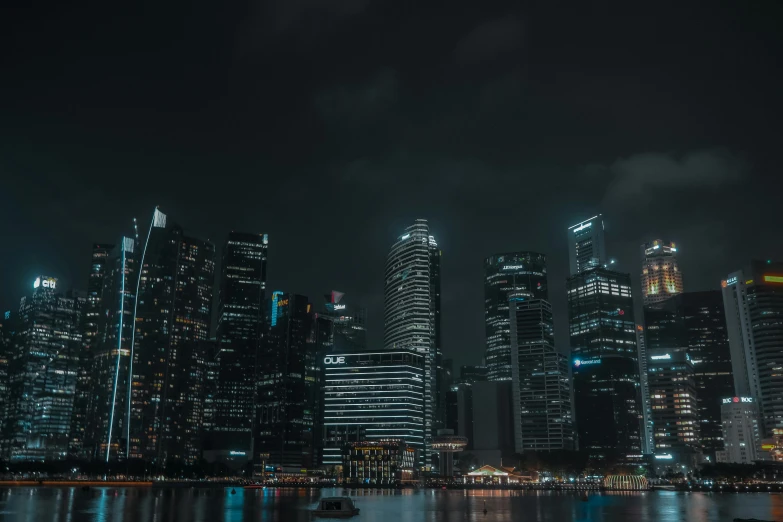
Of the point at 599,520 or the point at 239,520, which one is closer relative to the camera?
the point at 239,520

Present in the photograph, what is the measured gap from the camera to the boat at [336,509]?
96000 mm

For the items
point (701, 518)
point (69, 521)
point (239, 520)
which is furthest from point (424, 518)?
point (69, 521)

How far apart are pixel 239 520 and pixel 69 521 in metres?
19.6

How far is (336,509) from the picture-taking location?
3868 inches

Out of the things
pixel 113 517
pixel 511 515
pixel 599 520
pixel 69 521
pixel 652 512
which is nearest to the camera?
pixel 69 521

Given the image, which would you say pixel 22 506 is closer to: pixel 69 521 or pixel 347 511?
pixel 69 521

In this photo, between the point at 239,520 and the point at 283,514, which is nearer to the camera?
the point at 239,520

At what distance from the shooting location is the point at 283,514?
9856 centimetres

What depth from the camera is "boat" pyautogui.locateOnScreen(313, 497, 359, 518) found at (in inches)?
3780

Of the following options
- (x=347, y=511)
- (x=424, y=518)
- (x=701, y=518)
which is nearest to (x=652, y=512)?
(x=701, y=518)

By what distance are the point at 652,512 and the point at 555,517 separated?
26362 mm

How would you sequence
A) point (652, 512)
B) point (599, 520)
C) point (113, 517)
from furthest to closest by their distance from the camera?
point (652, 512) < point (599, 520) < point (113, 517)

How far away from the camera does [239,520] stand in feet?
282

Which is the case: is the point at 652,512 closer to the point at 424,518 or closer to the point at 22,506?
the point at 424,518
